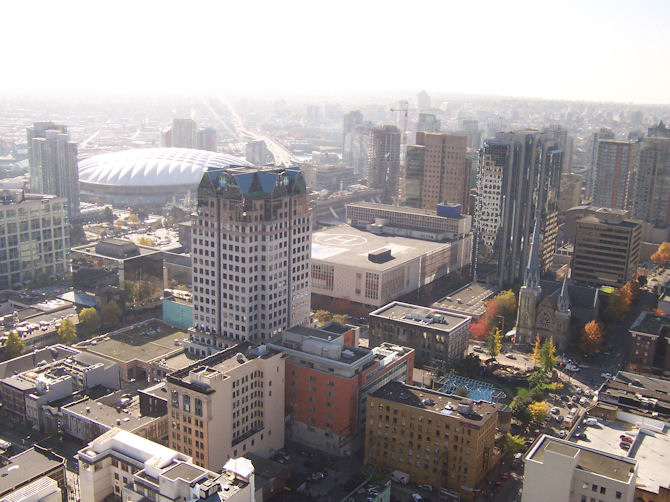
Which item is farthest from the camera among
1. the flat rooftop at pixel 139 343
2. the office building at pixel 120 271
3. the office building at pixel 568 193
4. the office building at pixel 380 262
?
the office building at pixel 568 193

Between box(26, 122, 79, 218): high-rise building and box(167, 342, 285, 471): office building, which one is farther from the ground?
box(26, 122, 79, 218): high-rise building

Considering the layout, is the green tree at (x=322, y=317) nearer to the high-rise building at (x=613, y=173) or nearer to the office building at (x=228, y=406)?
the office building at (x=228, y=406)

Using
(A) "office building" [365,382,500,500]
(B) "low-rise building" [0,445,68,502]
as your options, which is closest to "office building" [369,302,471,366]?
(A) "office building" [365,382,500,500]

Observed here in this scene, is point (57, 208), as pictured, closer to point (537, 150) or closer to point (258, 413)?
point (258, 413)

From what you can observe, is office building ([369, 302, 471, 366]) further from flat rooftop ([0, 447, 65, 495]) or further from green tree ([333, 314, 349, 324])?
flat rooftop ([0, 447, 65, 495])

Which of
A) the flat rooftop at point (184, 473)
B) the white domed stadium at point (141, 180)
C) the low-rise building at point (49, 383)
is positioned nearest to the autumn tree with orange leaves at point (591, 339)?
the low-rise building at point (49, 383)

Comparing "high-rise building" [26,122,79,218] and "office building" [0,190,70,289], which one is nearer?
"office building" [0,190,70,289]
